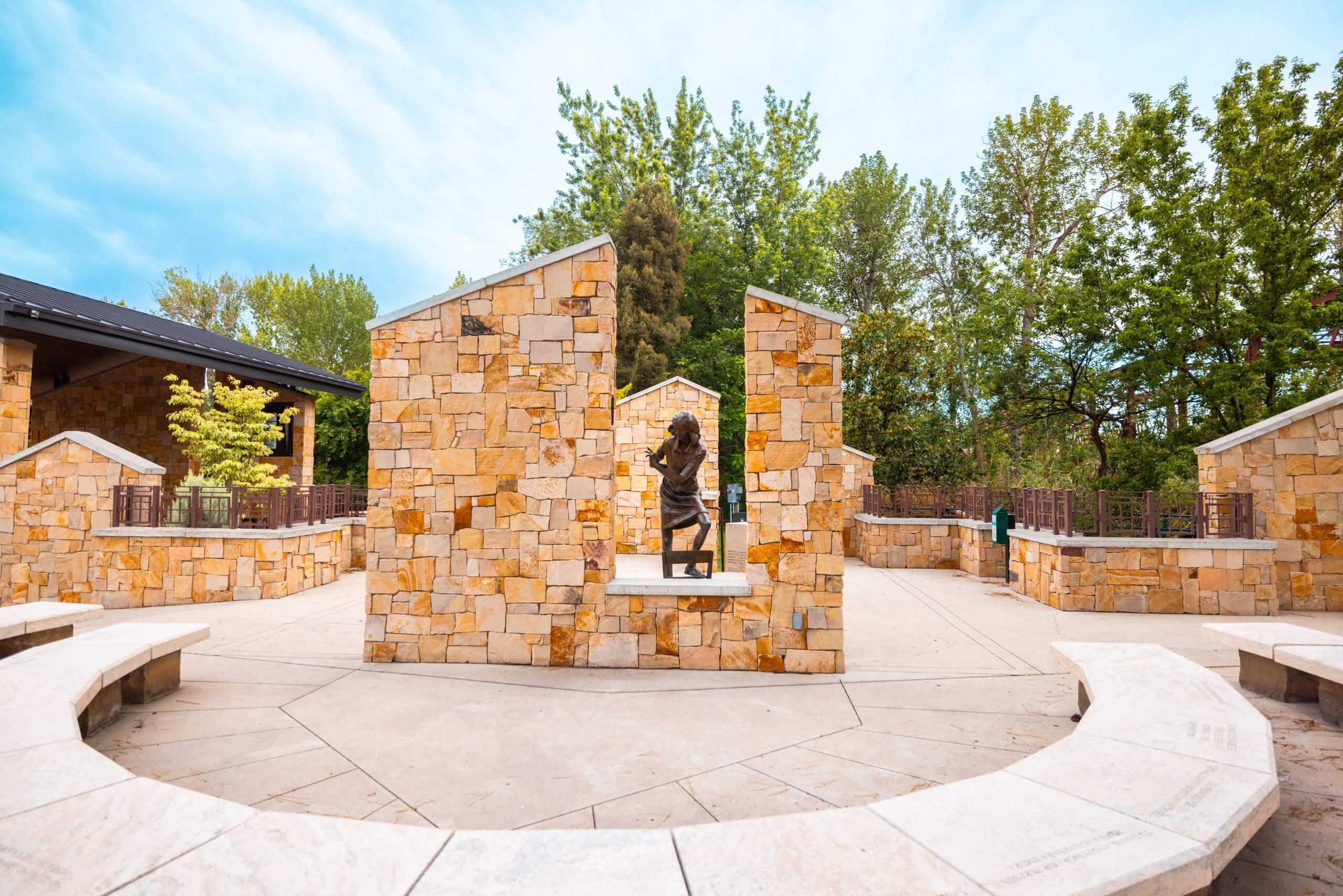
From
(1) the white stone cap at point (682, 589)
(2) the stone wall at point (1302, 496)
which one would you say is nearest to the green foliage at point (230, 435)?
(1) the white stone cap at point (682, 589)

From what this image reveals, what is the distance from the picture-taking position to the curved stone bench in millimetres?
1741

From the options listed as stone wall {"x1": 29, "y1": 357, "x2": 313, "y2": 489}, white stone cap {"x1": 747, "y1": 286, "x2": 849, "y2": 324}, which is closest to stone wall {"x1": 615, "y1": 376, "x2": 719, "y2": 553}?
white stone cap {"x1": 747, "y1": 286, "x2": 849, "y2": 324}

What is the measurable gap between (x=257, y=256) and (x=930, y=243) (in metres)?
99.1

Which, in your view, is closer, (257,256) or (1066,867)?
(1066,867)

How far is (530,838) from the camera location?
2029mm

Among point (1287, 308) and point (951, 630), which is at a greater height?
point (1287, 308)

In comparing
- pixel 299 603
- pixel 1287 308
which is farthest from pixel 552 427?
pixel 1287 308

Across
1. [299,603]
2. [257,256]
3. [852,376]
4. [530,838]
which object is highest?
[257,256]

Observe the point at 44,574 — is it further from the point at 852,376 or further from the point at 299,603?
the point at 852,376

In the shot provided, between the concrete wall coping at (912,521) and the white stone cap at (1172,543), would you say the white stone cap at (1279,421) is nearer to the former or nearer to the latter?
the white stone cap at (1172,543)

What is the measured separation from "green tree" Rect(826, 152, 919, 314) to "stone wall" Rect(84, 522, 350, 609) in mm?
22612

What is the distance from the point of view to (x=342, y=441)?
65.5ft

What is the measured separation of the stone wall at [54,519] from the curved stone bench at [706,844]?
867 centimetres

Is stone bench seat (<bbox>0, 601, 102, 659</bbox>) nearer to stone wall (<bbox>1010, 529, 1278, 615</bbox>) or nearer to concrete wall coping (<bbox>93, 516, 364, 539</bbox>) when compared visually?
concrete wall coping (<bbox>93, 516, 364, 539</bbox>)
